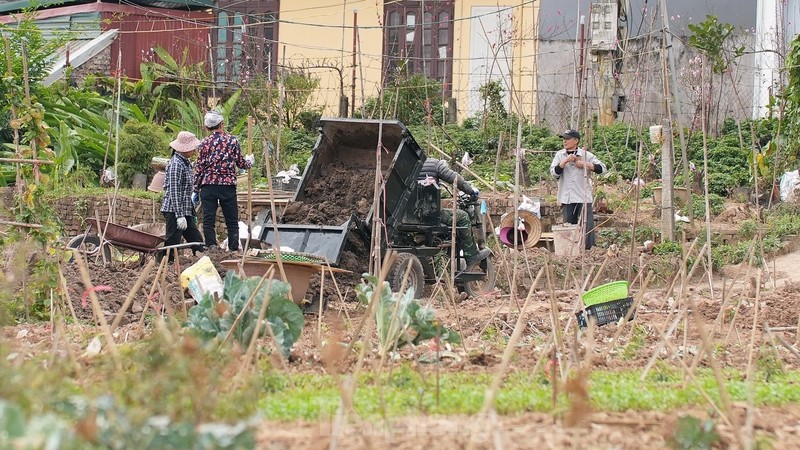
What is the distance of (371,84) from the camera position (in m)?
24.2

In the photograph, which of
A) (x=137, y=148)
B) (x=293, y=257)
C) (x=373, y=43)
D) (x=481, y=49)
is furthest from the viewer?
(x=373, y=43)

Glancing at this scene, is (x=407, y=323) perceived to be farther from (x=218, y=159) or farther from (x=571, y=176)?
(x=571, y=176)

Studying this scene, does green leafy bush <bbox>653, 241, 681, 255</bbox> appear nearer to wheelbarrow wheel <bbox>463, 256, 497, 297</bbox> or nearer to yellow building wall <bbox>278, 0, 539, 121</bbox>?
wheelbarrow wheel <bbox>463, 256, 497, 297</bbox>

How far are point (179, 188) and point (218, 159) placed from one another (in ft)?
1.60

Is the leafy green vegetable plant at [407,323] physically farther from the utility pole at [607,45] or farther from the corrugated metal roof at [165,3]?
the corrugated metal roof at [165,3]

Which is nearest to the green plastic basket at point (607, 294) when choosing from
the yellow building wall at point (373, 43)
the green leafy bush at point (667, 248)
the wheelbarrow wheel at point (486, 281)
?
the wheelbarrow wheel at point (486, 281)

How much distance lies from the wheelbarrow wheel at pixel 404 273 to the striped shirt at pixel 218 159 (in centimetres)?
178

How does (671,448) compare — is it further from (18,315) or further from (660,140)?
(660,140)

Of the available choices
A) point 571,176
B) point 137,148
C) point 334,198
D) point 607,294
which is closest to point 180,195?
point 334,198

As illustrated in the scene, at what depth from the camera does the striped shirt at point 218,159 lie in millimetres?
11859

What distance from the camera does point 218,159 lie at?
11.9m

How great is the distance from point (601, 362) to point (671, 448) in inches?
107

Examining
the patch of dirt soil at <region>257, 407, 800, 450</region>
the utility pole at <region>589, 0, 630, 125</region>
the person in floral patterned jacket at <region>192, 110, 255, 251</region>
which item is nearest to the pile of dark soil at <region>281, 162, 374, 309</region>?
the person in floral patterned jacket at <region>192, 110, 255, 251</region>

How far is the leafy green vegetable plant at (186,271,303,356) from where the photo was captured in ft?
20.7
